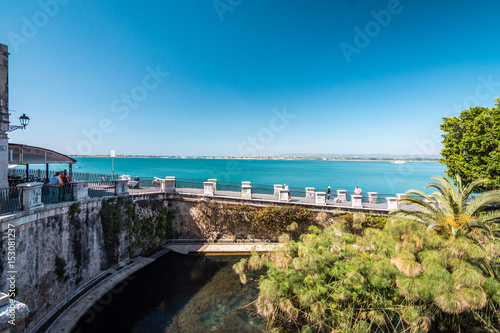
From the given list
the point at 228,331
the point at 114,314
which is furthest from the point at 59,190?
the point at 228,331

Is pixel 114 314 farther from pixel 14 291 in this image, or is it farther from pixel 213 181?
pixel 213 181

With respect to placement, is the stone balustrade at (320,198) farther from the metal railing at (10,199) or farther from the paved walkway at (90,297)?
the metal railing at (10,199)

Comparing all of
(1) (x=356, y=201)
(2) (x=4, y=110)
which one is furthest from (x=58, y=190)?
(1) (x=356, y=201)

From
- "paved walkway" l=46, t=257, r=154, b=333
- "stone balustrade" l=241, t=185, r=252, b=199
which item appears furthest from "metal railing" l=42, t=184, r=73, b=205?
"stone balustrade" l=241, t=185, r=252, b=199

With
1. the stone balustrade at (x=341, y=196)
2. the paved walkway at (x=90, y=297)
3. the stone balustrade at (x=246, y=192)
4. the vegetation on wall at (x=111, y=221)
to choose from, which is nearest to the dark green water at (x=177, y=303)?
the paved walkway at (x=90, y=297)

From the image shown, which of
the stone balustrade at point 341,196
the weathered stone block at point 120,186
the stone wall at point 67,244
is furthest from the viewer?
the stone balustrade at point 341,196

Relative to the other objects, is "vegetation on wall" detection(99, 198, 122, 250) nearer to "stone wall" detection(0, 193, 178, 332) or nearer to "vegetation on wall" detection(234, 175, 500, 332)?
"stone wall" detection(0, 193, 178, 332)

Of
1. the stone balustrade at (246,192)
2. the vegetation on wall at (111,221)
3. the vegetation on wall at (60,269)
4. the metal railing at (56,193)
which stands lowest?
the vegetation on wall at (60,269)

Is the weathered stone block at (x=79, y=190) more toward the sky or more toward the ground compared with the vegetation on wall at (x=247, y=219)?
more toward the sky
